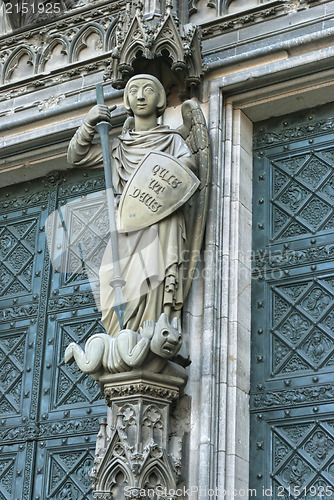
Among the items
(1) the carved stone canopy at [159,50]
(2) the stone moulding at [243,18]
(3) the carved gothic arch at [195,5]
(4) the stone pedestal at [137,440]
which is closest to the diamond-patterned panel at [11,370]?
(4) the stone pedestal at [137,440]

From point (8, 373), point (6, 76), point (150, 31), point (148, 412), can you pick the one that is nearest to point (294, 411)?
point (148, 412)

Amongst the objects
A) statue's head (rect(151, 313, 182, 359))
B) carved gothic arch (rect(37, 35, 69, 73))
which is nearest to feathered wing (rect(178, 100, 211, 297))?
statue's head (rect(151, 313, 182, 359))

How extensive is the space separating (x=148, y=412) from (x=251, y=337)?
1.17 m

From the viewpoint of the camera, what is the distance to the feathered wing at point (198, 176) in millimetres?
8070

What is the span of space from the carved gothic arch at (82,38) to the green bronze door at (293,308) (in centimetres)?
201

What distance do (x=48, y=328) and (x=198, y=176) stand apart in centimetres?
201

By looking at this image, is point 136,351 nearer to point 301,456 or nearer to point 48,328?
point 301,456

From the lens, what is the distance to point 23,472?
28.2 ft

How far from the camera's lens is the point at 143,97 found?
8.38 m

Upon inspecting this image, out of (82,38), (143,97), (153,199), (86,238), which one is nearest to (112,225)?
(153,199)

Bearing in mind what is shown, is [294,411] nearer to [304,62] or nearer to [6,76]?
[304,62]

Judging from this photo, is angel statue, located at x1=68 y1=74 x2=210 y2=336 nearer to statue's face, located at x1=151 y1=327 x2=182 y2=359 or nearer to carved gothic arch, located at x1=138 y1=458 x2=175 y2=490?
statue's face, located at x1=151 y1=327 x2=182 y2=359

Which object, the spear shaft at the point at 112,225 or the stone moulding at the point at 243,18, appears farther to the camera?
the stone moulding at the point at 243,18

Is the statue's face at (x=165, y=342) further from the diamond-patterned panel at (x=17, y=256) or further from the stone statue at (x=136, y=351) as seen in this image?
the diamond-patterned panel at (x=17, y=256)
